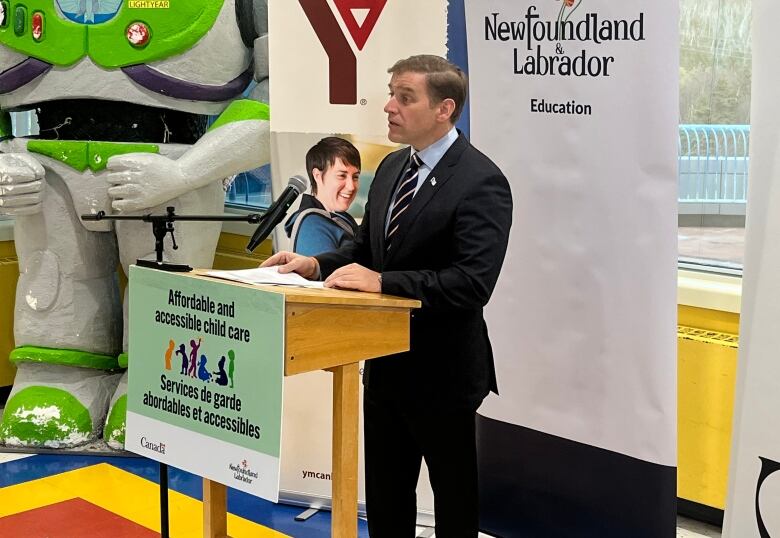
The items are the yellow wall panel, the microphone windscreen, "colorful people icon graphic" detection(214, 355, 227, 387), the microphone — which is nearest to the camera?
"colorful people icon graphic" detection(214, 355, 227, 387)

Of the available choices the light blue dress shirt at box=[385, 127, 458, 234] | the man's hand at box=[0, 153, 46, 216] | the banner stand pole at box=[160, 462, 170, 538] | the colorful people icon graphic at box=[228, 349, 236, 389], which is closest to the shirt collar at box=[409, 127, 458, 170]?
the light blue dress shirt at box=[385, 127, 458, 234]

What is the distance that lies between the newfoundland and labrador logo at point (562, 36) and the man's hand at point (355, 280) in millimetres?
904

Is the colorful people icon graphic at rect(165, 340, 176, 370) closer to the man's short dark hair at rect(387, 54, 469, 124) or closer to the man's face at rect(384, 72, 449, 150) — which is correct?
the man's face at rect(384, 72, 449, 150)

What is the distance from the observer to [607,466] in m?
2.87

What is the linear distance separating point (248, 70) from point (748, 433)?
2397 millimetres

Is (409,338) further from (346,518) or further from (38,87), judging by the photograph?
(38,87)

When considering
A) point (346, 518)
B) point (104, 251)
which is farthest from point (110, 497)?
point (346, 518)

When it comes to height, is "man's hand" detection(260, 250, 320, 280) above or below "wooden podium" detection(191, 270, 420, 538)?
above

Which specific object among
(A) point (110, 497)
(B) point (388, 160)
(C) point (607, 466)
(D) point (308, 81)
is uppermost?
(D) point (308, 81)

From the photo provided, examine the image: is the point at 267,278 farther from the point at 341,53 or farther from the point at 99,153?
the point at 99,153

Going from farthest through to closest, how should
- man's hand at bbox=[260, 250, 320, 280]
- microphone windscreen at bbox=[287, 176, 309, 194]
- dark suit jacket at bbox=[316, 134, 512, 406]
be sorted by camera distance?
microphone windscreen at bbox=[287, 176, 309, 194], man's hand at bbox=[260, 250, 320, 280], dark suit jacket at bbox=[316, 134, 512, 406]

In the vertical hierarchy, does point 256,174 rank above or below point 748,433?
above

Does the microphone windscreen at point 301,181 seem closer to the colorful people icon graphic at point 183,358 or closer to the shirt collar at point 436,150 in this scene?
the shirt collar at point 436,150

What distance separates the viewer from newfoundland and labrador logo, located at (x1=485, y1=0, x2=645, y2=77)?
2656 mm
